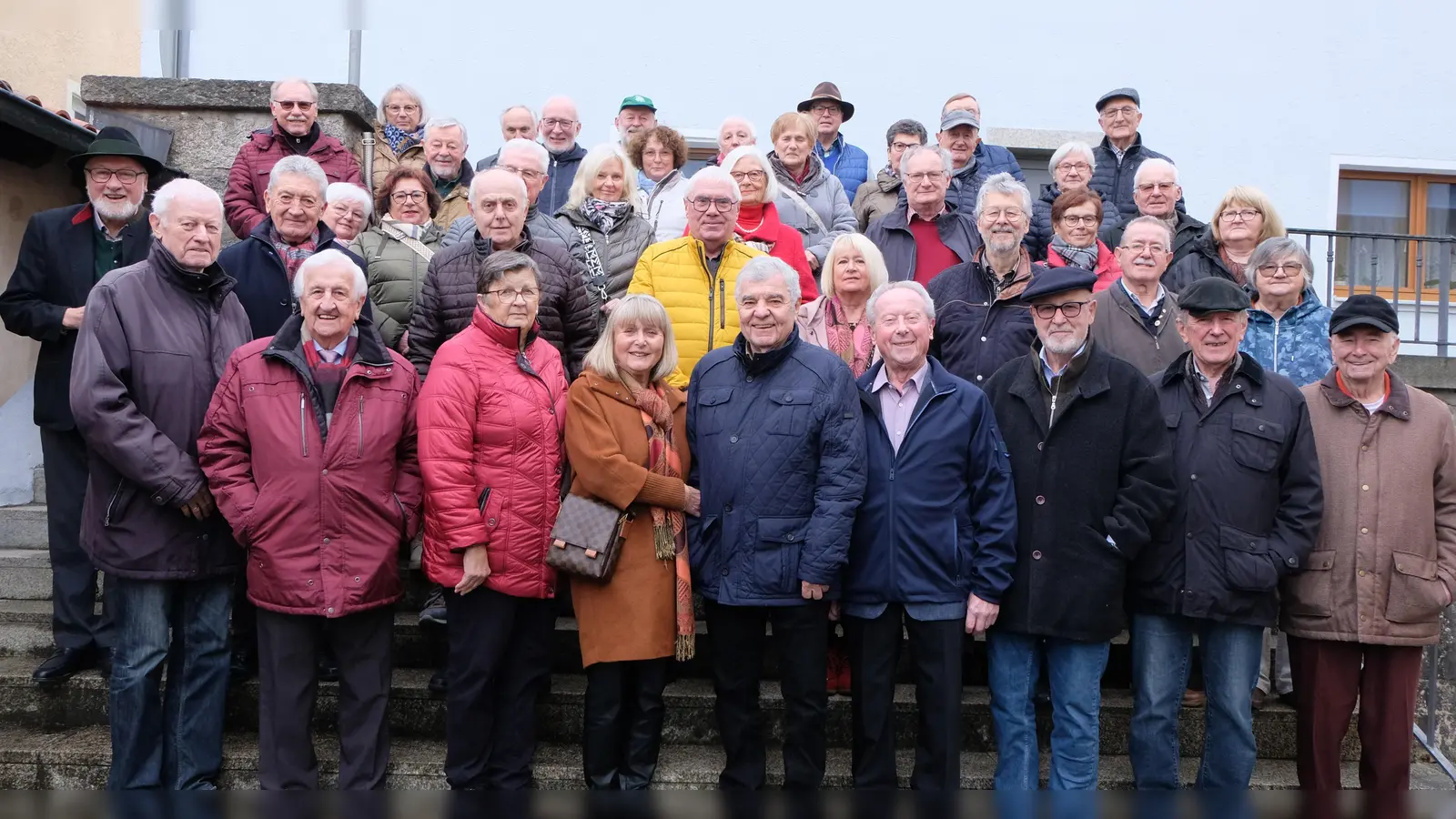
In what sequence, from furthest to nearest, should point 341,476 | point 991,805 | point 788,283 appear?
point 788,283 → point 341,476 → point 991,805

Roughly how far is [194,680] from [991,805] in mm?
3096

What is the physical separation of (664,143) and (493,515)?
9.16ft

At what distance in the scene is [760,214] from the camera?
5301 mm

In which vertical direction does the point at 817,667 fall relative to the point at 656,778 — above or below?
above

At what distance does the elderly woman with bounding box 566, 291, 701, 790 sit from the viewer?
3971 millimetres

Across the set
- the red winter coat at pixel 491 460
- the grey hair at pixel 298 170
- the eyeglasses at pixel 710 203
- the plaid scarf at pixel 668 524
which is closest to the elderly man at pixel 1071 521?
the plaid scarf at pixel 668 524

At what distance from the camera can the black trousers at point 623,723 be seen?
4027mm

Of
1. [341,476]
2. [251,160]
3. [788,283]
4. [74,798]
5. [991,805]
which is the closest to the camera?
[74,798]

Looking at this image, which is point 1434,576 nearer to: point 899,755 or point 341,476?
point 899,755

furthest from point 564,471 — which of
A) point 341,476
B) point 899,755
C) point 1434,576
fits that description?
point 1434,576

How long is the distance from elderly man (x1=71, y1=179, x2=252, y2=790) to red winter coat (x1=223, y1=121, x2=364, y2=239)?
6.07 feet

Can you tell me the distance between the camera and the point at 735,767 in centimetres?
402

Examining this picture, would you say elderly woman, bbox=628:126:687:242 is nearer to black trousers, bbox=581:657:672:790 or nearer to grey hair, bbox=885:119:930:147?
grey hair, bbox=885:119:930:147

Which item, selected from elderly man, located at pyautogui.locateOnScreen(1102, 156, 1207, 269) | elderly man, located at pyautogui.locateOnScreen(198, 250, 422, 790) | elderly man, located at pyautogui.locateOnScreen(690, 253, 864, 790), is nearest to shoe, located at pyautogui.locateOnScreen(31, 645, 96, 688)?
elderly man, located at pyautogui.locateOnScreen(198, 250, 422, 790)
